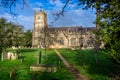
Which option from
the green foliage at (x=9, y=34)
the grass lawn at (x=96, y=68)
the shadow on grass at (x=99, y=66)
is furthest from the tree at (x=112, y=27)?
the green foliage at (x=9, y=34)

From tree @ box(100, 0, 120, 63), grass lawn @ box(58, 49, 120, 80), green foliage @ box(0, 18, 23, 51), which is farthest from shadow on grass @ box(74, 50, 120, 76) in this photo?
green foliage @ box(0, 18, 23, 51)

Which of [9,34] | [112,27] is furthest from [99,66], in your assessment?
[9,34]

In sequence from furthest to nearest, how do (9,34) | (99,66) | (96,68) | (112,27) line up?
(9,34) → (99,66) → (96,68) → (112,27)

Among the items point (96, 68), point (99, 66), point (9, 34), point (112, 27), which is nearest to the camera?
point (112, 27)

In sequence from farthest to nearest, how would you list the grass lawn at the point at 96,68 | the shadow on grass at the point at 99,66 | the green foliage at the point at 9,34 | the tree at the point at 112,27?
the green foliage at the point at 9,34 → the shadow on grass at the point at 99,66 → the grass lawn at the point at 96,68 → the tree at the point at 112,27

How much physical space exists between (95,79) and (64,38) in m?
97.8

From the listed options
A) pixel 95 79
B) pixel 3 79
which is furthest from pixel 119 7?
pixel 3 79

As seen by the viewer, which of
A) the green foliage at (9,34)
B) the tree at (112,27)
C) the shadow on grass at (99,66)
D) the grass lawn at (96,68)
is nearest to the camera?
the tree at (112,27)

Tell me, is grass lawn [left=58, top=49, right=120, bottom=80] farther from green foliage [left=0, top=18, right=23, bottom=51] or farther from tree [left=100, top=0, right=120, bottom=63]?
green foliage [left=0, top=18, right=23, bottom=51]

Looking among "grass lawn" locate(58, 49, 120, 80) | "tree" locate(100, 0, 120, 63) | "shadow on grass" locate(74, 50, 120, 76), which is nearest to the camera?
"tree" locate(100, 0, 120, 63)

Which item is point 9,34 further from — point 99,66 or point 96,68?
point 96,68

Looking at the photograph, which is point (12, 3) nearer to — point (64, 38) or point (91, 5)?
point (91, 5)

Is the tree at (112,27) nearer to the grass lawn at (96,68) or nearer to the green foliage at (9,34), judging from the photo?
the grass lawn at (96,68)

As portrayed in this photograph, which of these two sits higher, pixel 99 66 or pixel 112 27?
pixel 112 27
